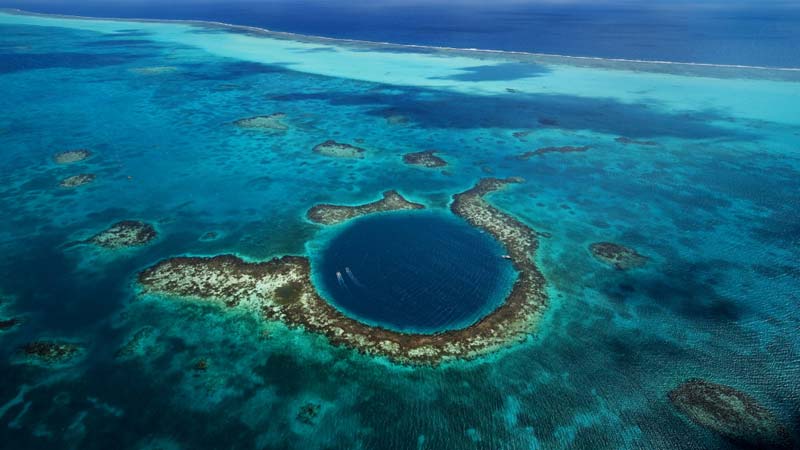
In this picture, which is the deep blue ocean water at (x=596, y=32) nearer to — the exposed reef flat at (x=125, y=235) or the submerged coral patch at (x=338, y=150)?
the submerged coral patch at (x=338, y=150)

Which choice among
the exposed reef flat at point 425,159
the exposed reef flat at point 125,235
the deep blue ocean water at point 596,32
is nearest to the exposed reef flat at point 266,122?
the exposed reef flat at point 425,159

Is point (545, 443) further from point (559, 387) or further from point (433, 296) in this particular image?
point (433, 296)

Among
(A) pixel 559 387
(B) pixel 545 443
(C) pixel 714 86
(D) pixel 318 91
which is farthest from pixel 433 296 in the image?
(C) pixel 714 86

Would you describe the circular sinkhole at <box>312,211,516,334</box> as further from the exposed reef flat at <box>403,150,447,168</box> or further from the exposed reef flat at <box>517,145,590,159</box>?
the exposed reef flat at <box>517,145,590,159</box>

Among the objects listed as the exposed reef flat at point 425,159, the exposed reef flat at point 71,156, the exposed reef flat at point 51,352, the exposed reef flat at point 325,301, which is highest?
the exposed reef flat at point 425,159

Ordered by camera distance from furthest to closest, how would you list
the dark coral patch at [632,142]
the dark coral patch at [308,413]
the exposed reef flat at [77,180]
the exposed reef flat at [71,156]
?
the dark coral patch at [632,142] < the exposed reef flat at [71,156] < the exposed reef flat at [77,180] < the dark coral patch at [308,413]

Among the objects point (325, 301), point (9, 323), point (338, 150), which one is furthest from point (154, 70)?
point (325, 301)
